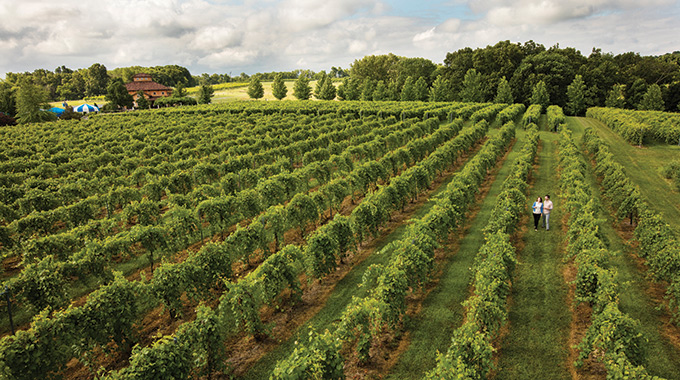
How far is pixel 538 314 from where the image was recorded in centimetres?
1097

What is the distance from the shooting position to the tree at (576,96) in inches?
2872

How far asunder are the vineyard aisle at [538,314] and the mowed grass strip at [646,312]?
1847mm

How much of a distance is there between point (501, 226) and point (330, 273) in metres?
6.92

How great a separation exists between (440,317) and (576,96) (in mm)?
81436

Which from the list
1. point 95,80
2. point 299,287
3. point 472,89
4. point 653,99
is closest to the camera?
point 299,287

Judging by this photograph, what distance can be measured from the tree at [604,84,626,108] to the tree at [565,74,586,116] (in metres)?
4.88

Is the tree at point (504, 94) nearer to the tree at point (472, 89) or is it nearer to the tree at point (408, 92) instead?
the tree at point (472, 89)

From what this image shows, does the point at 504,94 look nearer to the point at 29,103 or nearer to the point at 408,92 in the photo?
the point at 408,92

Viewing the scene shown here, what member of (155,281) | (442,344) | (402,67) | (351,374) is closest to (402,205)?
(442,344)

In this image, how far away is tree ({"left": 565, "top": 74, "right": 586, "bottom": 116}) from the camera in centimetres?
7294

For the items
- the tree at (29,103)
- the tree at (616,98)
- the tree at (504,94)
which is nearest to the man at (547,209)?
the tree at (504,94)

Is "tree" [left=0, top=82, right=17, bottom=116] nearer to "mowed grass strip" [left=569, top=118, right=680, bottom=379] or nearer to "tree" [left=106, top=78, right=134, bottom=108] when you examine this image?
"tree" [left=106, top=78, right=134, bottom=108]

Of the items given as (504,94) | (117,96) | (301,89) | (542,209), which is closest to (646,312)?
(542,209)

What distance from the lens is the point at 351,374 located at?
8.80m
